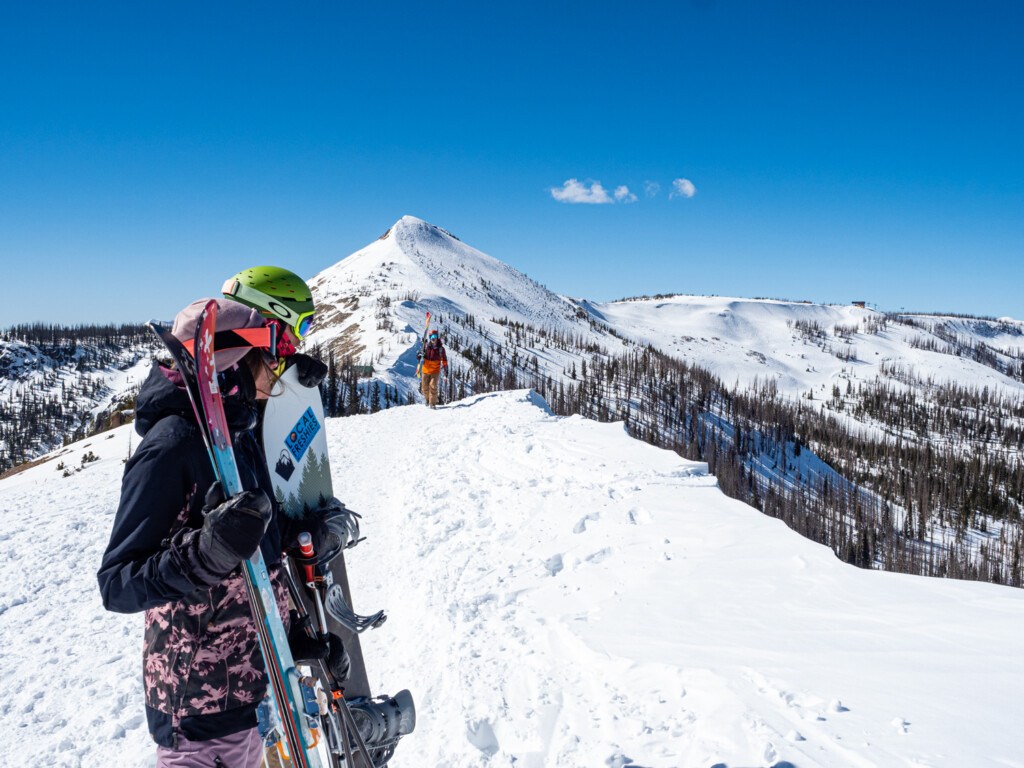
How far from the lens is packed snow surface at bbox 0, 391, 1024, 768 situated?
3705mm

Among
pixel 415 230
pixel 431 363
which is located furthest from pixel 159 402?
pixel 415 230

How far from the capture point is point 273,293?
4.02m

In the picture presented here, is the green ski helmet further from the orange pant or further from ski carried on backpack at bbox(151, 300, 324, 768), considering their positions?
the orange pant

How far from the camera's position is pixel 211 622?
2334 millimetres

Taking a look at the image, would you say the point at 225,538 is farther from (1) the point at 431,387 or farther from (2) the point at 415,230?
(2) the point at 415,230

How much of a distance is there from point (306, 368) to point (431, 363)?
18.1 meters

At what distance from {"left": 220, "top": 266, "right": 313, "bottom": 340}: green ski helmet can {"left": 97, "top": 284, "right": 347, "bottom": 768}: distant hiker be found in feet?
5.05

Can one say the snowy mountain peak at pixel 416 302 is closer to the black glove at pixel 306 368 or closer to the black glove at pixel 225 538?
the black glove at pixel 306 368

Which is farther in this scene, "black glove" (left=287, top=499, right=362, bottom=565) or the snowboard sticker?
the snowboard sticker

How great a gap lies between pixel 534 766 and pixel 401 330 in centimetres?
4073

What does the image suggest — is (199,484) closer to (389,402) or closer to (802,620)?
(802,620)

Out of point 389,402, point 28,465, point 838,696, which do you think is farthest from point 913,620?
point 389,402

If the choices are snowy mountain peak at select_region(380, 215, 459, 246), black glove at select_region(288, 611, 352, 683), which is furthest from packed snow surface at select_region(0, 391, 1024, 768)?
snowy mountain peak at select_region(380, 215, 459, 246)

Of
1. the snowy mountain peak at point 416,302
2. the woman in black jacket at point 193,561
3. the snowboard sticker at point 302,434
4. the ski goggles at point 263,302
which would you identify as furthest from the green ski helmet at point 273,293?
the snowy mountain peak at point 416,302
